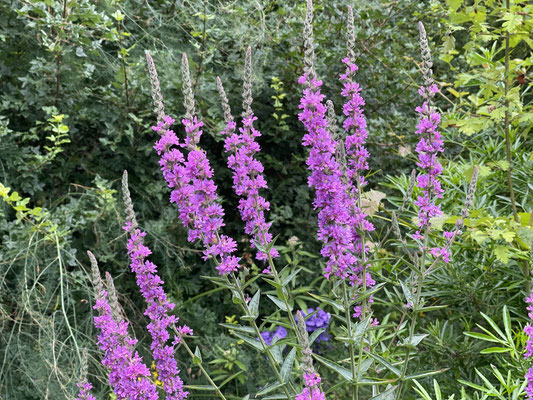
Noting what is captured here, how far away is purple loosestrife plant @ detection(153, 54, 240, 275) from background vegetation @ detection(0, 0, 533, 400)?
0.89 metres

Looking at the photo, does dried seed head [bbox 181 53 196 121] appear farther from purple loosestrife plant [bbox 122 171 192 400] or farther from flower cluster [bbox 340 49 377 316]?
flower cluster [bbox 340 49 377 316]

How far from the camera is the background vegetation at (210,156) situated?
3096 mm

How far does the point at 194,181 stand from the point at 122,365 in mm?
641

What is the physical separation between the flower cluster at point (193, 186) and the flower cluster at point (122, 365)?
0.38 metres

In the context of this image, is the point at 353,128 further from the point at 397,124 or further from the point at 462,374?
the point at 397,124

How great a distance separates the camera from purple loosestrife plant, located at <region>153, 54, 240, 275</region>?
6.50 ft

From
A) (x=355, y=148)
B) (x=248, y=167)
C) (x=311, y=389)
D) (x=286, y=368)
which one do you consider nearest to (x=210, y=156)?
(x=355, y=148)

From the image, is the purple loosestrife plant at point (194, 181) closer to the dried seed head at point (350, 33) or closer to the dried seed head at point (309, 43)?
the dried seed head at point (309, 43)

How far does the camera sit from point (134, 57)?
430 centimetres

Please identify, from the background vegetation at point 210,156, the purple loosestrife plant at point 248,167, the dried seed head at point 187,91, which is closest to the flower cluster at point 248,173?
the purple loosestrife plant at point 248,167

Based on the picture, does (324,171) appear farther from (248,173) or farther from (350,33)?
(350,33)

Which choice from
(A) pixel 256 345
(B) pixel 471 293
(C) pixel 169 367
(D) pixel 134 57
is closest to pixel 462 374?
(B) pixel 471 293

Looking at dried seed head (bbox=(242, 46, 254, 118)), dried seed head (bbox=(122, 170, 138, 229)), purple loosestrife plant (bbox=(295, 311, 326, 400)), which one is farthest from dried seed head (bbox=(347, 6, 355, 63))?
purple loosestrife plant (bbox=(295, 311, 326, 400))

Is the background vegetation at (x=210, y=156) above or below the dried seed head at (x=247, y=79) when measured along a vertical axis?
below
